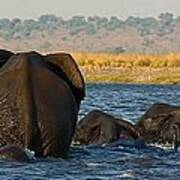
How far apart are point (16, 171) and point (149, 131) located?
7.82m

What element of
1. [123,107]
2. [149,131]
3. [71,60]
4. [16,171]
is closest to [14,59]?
[71,60]

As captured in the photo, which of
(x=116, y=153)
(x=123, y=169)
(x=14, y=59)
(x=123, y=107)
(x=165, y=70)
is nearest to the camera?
(x=123, y=169)

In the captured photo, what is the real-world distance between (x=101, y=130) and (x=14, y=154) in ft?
19.1

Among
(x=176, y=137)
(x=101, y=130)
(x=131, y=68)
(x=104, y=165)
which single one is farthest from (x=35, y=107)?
(x=131, y=68)

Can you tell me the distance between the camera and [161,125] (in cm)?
2219

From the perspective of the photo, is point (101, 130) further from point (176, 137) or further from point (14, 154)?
point (14, 154)

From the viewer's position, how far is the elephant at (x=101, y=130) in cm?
2119

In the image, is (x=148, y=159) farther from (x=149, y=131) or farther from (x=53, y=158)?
(x=149, y=131)

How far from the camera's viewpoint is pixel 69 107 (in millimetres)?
17094

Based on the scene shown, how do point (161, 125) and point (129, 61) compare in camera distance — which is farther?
point (129, 61)

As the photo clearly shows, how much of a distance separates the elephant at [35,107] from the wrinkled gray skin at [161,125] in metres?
4.91

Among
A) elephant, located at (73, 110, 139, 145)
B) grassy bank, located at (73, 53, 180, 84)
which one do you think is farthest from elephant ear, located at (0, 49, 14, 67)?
grassy bank, located at (73, 53, 180, 84)

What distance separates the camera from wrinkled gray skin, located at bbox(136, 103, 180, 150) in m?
21.8

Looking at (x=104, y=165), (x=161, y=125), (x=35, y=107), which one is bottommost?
(x=104, y=165)
